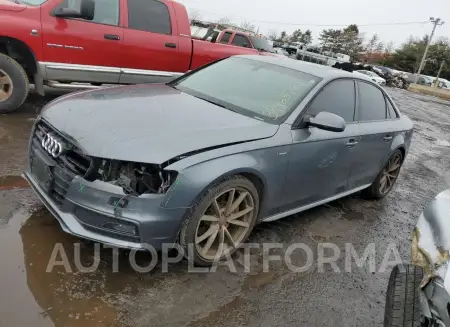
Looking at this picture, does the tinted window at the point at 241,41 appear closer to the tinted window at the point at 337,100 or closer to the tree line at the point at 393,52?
the tinted window at the point at 337,100

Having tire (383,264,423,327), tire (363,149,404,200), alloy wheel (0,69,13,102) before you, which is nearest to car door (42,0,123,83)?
alloy wheel (0,69,13,102)

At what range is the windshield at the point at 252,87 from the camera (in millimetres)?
3520

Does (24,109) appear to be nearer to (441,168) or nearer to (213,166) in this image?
(213,166)

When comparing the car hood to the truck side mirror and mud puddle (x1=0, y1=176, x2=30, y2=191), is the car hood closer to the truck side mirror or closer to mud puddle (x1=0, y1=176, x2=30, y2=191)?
mud puddle (x1=0, y1=176, x2=30, y2=191)

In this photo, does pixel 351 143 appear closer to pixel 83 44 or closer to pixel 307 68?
pixel 307 68

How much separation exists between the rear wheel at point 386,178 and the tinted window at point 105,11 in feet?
14.2

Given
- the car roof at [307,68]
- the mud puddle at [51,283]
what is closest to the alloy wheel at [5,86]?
the mud puddle at [51,283]

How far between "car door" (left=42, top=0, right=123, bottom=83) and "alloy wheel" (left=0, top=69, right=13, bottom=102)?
0.50 metres

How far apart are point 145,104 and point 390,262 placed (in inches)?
107

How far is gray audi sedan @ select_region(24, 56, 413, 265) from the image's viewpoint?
2639 mm

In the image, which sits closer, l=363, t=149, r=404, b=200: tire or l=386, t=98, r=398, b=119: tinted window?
l=386, t=98, r=398, b=119: tinted window

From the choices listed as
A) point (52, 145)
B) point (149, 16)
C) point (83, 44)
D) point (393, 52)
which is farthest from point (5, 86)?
point (393, 52)

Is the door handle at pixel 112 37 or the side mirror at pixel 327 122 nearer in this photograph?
the side mirror at pixel 327 122

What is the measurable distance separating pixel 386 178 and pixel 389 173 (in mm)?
101
